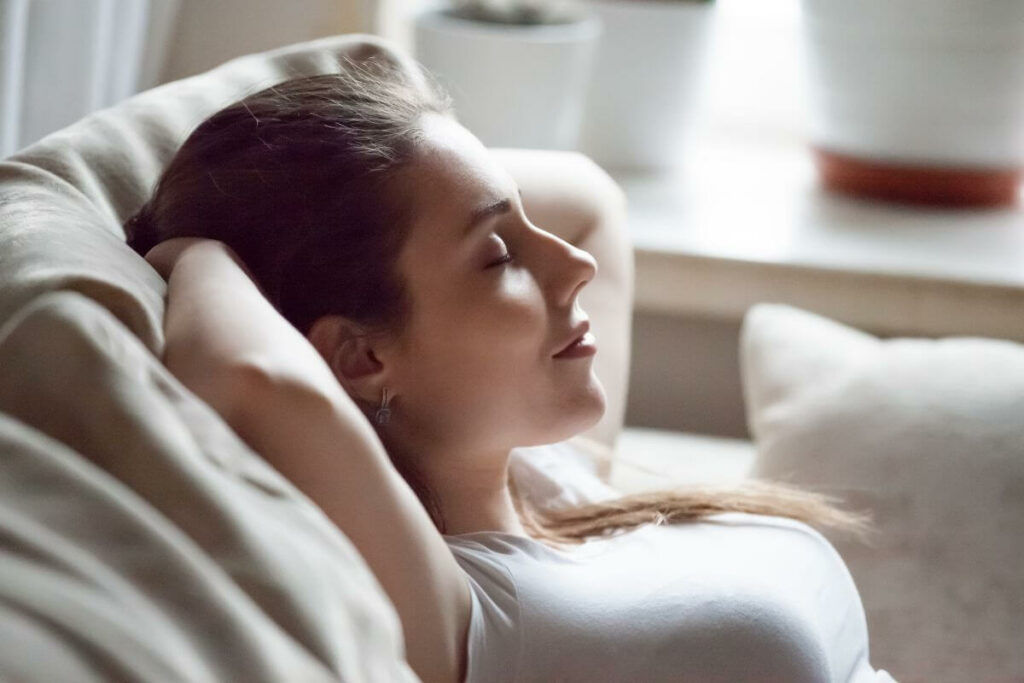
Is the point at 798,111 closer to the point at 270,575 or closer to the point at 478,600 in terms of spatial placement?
the point at 478,600

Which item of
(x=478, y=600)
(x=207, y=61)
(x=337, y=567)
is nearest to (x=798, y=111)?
(x=207, y=61)

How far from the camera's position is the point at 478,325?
1.02m

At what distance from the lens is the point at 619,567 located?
1017 mm

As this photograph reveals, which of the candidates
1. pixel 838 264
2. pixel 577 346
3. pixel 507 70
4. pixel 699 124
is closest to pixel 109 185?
pixel 577 346

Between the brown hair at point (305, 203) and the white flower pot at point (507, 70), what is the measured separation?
85 centimetres

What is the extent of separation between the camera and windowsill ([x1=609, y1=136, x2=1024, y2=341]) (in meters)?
1.81

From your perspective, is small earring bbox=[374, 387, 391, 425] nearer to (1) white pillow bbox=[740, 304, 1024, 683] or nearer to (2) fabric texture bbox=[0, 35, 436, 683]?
(2) fabric texture bbox=[0, 35, 436, 683]

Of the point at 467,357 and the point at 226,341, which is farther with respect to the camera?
the point at 467,357

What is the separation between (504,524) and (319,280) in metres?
0.24

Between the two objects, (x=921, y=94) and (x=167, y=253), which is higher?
(x=167, y=253)

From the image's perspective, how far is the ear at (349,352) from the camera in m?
1.01

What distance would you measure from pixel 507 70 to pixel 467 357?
96 centimetres

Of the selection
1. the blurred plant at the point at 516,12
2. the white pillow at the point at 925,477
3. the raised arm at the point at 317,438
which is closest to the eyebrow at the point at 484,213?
the raised arm at the point at 317,438

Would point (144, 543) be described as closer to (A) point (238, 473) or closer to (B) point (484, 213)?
(A) point (238, 473)
